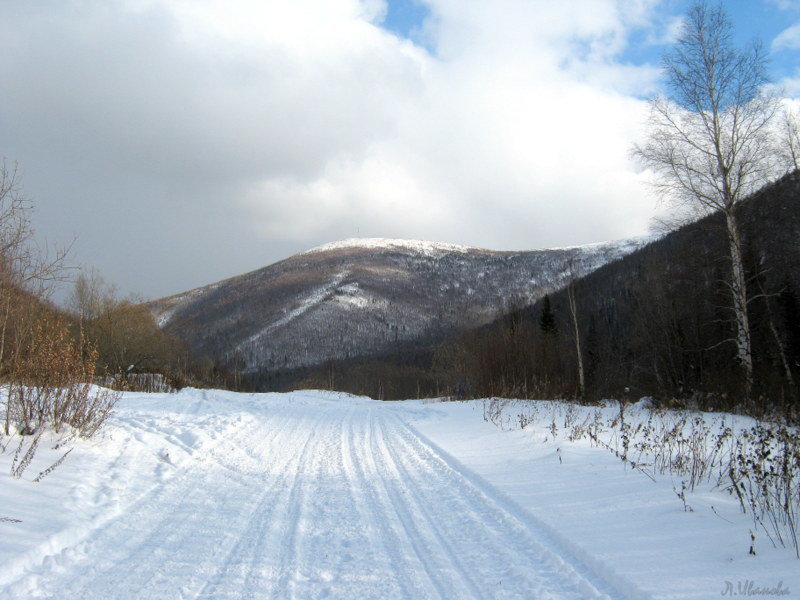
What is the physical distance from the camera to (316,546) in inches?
170

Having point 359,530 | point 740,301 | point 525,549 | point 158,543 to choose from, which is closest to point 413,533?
point 359,530

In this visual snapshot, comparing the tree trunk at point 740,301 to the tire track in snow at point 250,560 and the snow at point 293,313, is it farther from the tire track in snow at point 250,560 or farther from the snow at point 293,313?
the snow at point 293,313

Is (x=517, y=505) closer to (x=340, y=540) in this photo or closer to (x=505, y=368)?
(x=340, y=540)

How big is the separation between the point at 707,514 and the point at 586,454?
3329 millimetres

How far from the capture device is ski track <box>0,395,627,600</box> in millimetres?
3502

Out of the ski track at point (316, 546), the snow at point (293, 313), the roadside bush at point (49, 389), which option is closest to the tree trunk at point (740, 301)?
the ski track at point (316, 546)

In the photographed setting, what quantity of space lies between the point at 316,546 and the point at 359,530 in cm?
57

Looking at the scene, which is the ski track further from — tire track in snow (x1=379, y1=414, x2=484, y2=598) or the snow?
the snow

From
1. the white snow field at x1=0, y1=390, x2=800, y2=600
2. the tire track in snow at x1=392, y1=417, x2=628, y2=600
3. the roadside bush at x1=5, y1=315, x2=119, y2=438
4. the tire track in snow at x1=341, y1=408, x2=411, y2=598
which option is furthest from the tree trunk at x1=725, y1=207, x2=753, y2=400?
the roadside bush at x1=5, y1=315, x2=119, y2=438

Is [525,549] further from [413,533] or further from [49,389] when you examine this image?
[49,389]

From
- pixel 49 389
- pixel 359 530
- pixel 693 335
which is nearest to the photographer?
pixel 359 530

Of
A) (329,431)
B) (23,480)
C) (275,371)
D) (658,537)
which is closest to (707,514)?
(658,537)

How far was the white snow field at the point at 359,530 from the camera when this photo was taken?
11.5 feet

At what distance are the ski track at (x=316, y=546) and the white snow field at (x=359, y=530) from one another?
0.7 inches
